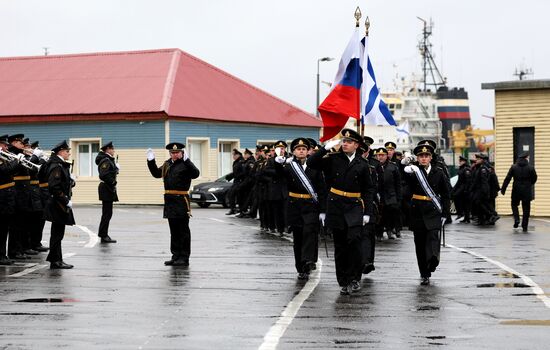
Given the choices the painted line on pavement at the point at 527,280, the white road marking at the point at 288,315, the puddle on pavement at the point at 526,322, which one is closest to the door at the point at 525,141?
the painted line on pavement at the point at 527,280

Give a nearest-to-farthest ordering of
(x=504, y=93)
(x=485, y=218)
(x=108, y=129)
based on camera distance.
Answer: (x=485, y=218)
(x=504, y=93)
(x=108, y=129)

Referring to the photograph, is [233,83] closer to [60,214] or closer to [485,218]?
[485,218]

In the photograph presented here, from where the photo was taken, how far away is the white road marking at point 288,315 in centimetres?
939

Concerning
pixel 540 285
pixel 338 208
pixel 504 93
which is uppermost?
pixel 504 93

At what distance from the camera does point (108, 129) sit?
42.8 meters

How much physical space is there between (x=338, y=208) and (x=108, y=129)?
30.3 metres

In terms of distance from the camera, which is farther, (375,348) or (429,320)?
(429,320)

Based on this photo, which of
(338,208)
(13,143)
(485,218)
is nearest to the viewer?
(338,208)

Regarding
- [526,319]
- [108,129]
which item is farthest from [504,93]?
[526,319]

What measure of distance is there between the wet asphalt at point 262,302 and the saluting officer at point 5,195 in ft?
1.45

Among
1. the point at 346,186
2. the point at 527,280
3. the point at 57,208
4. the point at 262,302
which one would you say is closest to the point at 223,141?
the point at 57,208

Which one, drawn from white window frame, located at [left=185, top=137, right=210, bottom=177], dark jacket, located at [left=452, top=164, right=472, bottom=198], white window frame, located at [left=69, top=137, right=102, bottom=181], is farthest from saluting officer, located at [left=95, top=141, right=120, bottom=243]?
white window frame, located at [left=69, top=137, right=102, bottom=181]

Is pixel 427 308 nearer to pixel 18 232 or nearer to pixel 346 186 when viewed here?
pixel 346 186

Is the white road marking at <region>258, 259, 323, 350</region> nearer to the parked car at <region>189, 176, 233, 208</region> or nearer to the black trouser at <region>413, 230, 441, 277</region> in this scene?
the black trouser at <region>413, 230, 441, 277</region>
